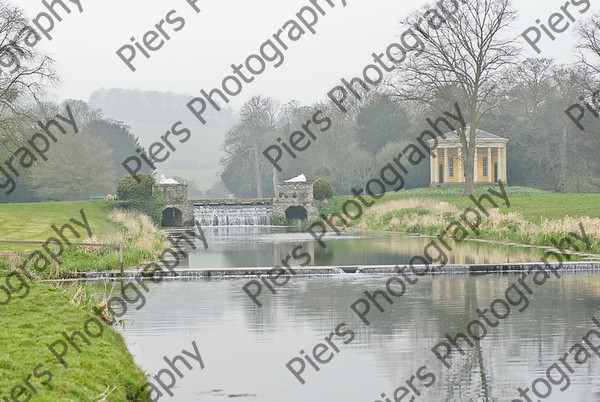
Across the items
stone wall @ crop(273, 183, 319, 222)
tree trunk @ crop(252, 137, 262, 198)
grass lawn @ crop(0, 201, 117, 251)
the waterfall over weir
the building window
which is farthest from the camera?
tree trunk @ crop(252, 137, 262, 198)

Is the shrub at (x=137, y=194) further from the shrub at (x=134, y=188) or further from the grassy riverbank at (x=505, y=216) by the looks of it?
the grassy riverbank at (x=505, y=216)

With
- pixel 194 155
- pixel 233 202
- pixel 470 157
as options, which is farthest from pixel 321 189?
pixel 194 155

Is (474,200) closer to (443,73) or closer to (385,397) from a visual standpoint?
(443,73)

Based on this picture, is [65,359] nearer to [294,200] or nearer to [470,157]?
[470,157]

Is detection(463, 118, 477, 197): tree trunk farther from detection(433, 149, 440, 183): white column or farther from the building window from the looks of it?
the building window

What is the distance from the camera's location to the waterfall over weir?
60656mm

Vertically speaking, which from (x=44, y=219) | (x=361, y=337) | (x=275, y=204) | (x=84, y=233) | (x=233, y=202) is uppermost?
(x=233, y=202)

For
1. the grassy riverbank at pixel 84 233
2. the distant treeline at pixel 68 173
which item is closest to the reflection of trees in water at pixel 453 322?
the grassy riverbank at pixel 84 233

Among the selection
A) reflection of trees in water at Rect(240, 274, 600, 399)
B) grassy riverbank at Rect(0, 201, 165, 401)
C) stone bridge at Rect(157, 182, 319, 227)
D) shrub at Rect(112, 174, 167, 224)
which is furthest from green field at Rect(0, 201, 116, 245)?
reflection of trees in water at Rect(240, 274, 600, 399)

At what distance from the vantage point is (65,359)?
10133mm

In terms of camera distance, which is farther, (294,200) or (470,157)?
(294,200)

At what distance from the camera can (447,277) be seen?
2264 centimetres

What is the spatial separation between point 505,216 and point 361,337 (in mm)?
24575

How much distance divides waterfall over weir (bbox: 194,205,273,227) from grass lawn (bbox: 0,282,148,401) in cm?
4621
